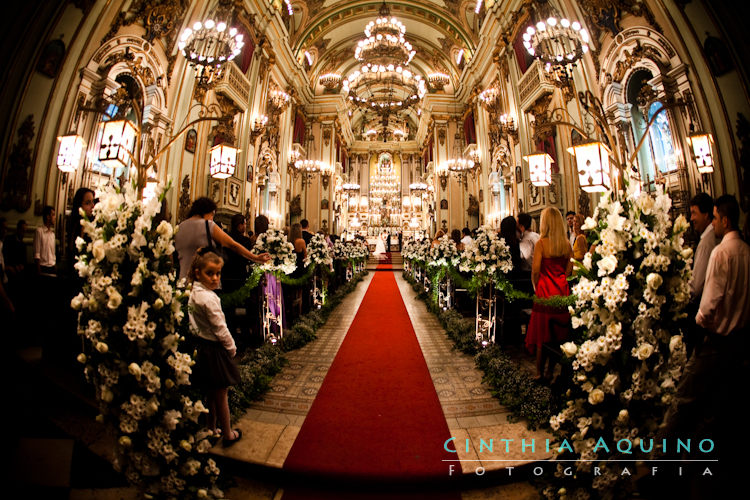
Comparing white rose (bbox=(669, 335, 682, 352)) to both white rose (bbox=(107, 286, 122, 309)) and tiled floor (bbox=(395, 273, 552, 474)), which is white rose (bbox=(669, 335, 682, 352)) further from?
white rose (bbox=(107, 286, 122, 309))

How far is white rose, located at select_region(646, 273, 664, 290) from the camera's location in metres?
1.39

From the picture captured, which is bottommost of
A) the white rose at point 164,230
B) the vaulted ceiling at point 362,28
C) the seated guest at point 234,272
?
the seated guest at point 234,272

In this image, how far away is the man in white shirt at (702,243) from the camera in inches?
101

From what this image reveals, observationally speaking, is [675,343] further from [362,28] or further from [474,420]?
[362,28]

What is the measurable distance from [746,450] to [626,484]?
693 millimetres

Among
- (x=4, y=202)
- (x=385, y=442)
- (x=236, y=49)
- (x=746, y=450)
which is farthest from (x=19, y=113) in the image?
(x=746, y=450)

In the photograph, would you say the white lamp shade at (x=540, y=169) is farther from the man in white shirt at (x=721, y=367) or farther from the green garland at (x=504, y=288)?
the man in white shirt at (x=721, y=367)

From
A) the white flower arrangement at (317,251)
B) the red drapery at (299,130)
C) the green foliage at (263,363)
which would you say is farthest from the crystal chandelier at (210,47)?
the red drapery at (299,130)

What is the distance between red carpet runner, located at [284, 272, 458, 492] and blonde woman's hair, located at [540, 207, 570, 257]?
178 centimetres

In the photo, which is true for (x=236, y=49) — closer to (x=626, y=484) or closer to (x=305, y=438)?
(x=305, y=438)

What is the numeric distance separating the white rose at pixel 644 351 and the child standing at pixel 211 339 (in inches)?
84.4

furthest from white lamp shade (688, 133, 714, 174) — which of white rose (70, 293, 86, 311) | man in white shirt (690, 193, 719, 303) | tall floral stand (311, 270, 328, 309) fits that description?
white rose (70, 293, 86, 311)

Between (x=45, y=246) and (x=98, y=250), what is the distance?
4587 millimetres

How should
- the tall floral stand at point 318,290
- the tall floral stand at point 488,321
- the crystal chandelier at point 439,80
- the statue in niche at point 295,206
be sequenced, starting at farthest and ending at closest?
the crystal chandelier at point 439,80 → the statue in niche at point 295,206 → the tall floral stand at point 318,290 → the tall floral stand at point 488,321
